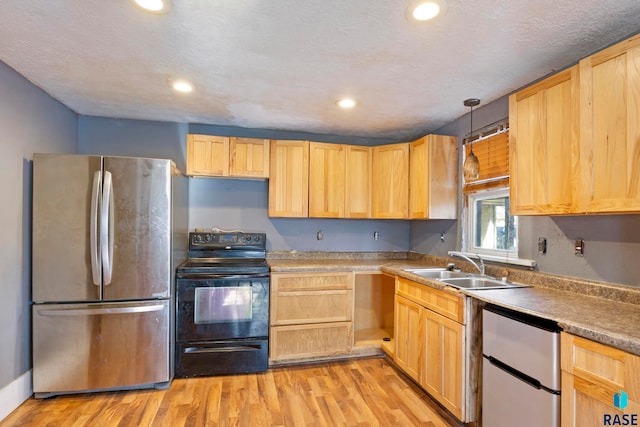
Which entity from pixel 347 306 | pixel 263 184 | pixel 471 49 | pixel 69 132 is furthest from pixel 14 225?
pixel 471 49

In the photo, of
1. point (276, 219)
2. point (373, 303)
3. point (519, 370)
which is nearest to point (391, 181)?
point (276, 219)

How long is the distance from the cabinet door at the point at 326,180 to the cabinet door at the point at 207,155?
2.87 ft

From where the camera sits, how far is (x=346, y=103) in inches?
108

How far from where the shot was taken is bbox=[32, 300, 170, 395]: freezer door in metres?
2.35

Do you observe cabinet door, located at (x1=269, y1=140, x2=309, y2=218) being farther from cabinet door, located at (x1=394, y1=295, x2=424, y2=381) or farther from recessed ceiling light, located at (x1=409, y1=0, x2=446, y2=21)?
recessed ceiling light, located at (x1=409, y1=0, x2=446, y2=21)

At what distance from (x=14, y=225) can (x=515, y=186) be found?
341 cm

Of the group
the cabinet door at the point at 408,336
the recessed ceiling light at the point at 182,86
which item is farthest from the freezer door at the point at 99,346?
the cabinet door at the point at 408,336

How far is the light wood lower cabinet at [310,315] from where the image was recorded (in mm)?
2920

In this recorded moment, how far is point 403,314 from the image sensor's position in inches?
Result: 109

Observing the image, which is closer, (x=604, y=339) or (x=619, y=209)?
(x=604, y=339)

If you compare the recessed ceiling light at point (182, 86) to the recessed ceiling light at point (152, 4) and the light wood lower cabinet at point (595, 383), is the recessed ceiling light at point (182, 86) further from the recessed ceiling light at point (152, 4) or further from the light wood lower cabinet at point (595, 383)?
the light wood lower cabinet at point (595, 383)

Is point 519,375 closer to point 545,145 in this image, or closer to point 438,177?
point 545,145

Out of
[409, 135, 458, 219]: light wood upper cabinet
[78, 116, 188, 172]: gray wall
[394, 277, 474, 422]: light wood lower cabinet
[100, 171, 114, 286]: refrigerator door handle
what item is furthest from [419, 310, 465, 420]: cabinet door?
[78, 116, 188, 172]: gray wall

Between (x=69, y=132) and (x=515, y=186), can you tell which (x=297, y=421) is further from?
(x=69, y=132)
